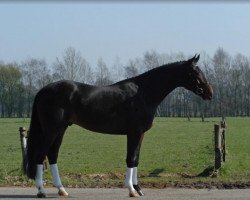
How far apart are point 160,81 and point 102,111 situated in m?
1.33

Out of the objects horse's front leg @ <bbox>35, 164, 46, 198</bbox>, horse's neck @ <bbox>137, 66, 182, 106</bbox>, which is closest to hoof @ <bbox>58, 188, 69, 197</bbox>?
horse's front leg @ <bbox>35, 164, 46, 198</bbox>

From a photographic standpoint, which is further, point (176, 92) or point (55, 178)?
point (176, 92)

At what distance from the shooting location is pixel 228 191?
370 inches

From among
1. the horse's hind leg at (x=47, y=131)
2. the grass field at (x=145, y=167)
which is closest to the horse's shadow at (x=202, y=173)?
the grass field at (x=145, y=167)

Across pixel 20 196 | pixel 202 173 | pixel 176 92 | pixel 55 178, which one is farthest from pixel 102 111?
pixel 176 92

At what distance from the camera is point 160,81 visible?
9.45 meters

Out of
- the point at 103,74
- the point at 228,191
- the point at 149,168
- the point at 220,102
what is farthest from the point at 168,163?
the point at 103,74

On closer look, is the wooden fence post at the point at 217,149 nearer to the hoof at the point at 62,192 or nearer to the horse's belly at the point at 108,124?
the horse's belly at the point at 108,124

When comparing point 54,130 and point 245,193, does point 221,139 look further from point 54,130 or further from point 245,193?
point 54,130

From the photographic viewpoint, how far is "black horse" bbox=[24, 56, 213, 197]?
9062 mm

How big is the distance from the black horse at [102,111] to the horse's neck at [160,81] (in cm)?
2

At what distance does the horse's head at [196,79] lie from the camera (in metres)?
9.27

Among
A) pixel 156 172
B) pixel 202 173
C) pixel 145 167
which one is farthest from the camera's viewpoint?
pixel 145 167

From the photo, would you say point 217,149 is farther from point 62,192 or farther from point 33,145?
point 33,145
